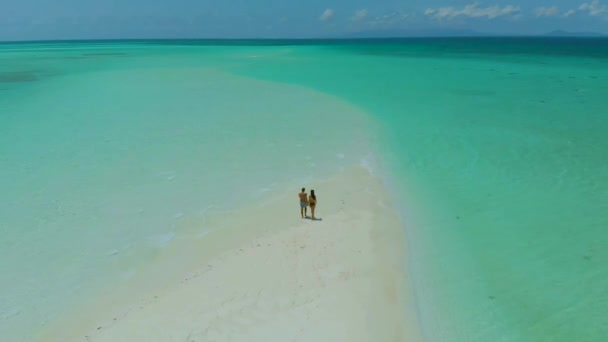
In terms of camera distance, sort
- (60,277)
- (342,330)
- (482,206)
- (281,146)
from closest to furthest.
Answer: (342,330), (60,277), (482,206), (281,146)

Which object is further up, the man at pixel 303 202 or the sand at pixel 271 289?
the man at pixel 303 202

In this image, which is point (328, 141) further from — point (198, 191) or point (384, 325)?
point (384, 325)

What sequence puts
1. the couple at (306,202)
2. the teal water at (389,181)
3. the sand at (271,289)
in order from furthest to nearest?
the couple at (306,202)
the teal water at (389,181)
the sand at (271,289)

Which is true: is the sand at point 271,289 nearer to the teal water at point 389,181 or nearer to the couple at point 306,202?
the couple at point 306,202

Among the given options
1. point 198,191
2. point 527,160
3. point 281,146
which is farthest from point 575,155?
point 198,191

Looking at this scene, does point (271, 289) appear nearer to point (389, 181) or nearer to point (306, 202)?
point (306, 202)

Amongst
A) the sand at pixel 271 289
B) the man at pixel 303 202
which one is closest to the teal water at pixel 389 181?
the sand at pixel 271 289

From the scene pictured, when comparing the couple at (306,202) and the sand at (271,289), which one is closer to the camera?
the sand at (271,289)
